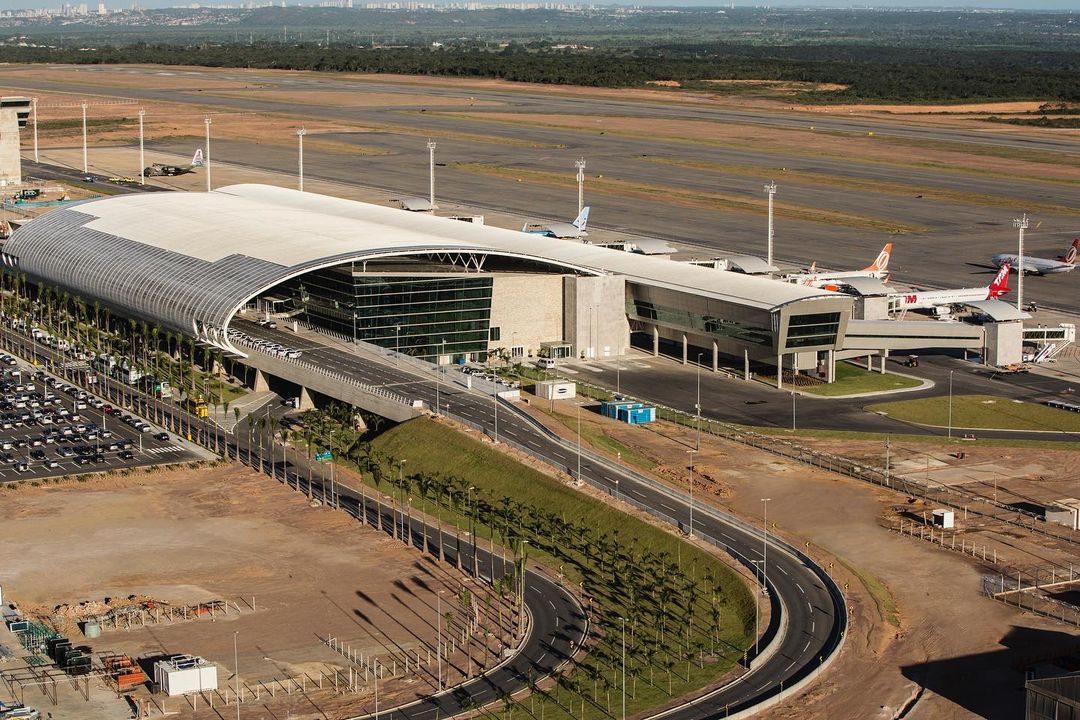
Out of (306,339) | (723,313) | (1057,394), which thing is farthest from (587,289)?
(1057,394)

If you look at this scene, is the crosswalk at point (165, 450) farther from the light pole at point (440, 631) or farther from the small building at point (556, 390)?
the light pole at point (440, 631)

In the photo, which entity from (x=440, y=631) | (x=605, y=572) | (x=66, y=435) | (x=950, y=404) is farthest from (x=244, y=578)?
(x=950, y=404)

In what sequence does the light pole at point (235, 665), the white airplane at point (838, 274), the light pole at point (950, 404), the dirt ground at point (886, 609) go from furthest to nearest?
the white airplane at point (838, 274) < the light pole at point (950, 404) < the light pole at point (235, 665) < the dirt ground at point (886, 609)

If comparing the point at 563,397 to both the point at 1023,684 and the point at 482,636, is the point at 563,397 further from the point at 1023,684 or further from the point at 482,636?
the point at 1023,684

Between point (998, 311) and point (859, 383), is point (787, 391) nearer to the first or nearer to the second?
point (859, 383)

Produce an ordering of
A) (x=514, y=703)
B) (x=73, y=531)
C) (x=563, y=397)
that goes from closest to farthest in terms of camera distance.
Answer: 1. (x=514, y=703)
2. (x=73, y=531)
3. (x=563, y=397)

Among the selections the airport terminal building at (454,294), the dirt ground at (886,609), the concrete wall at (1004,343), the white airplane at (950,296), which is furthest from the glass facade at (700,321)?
the white airplane at (950,296)
